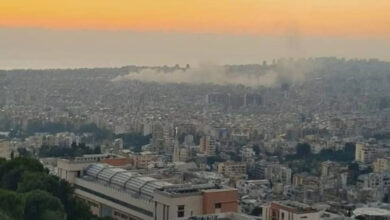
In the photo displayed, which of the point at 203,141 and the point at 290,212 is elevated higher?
the point at 290,212

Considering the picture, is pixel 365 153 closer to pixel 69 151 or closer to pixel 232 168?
pixel 232 168

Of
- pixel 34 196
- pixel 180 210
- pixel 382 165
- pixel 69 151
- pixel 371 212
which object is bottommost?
pixel 382 165

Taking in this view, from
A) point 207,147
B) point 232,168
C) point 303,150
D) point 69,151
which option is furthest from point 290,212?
point 303,150

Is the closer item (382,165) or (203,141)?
(382,165)

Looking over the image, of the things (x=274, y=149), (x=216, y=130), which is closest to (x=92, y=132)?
(x=216, y=130)

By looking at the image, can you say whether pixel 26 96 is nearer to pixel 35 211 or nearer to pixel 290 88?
pixel 290 88

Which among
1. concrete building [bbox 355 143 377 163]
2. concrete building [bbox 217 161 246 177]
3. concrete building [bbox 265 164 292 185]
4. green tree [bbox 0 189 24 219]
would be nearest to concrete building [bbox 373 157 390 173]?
concrete building [bbox 355 143 377 163]

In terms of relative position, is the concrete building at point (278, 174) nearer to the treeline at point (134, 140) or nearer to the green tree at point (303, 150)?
the green tree at point (303, 150)
